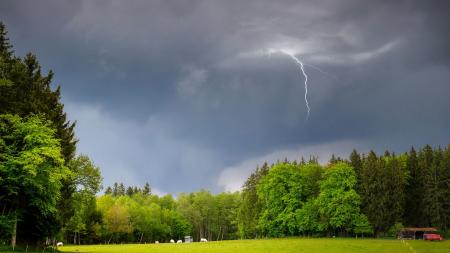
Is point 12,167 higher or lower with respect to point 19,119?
lower

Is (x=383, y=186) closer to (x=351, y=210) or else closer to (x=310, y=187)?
(x=351, y=210)

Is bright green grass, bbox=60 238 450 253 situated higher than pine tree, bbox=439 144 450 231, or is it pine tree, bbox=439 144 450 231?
pine tree, bbox=439 144 450 231

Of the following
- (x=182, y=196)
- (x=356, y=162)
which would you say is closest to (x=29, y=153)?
(x=356, y=162)

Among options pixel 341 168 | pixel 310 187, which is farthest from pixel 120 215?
pixel 341 168

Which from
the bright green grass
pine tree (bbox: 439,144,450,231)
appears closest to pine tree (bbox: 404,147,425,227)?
pine tree (bbox: 439,144,450,231)

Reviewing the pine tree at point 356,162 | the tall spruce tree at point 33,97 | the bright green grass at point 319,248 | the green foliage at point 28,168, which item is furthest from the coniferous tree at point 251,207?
the green foliage at point 28,168

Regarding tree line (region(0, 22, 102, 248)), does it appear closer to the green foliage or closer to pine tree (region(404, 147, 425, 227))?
the green foliage

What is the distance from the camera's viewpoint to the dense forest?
48.2 m

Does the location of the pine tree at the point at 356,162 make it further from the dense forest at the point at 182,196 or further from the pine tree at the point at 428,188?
the pine tree at the point at 428,188

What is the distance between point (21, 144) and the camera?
163ft

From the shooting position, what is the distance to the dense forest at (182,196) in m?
48.2

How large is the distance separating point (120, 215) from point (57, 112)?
76.7 meters

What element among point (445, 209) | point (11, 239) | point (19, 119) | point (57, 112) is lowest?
point (11, 239)

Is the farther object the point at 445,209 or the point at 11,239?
the point at 445,209
